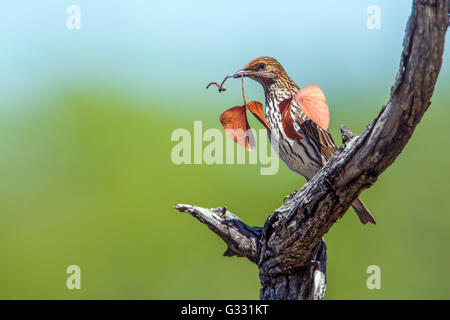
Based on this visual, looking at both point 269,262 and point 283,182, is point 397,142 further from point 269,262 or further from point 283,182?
point 283,182

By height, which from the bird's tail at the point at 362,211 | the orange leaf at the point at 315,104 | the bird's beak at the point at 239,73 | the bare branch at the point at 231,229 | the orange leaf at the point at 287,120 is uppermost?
the bird's beak at the point at 239,73

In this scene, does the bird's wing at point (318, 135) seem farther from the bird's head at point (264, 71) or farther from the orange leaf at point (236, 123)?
the orange leaf at point (236, 123)

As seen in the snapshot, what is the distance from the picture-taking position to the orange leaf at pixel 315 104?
2990 millimetres

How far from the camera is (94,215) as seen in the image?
20.4ft

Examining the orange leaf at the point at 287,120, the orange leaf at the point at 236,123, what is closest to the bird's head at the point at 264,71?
the orange leaf at the point at 287,120

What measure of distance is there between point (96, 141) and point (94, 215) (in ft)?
3.47

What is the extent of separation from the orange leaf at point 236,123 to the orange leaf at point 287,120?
0.88 feet

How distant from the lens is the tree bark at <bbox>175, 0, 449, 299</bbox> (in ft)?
7.63

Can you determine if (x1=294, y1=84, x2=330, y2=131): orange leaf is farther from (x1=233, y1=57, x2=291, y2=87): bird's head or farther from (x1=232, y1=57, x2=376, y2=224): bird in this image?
(x1=233, y1=57, x2=291, y2=87): bird's head

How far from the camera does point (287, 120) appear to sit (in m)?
3.54

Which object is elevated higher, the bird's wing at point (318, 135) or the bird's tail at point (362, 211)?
the bird's wing at point (318, 135)

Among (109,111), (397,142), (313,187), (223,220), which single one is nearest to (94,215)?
(109,111)

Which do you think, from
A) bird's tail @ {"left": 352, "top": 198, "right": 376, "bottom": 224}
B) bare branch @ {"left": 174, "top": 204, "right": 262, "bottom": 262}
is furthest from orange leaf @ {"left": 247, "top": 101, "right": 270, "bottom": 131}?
bird's tail @ {"left": 352, "top": 198, "right": 376, "bottom": 224}

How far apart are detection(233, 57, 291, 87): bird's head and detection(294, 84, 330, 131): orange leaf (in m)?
1.13
